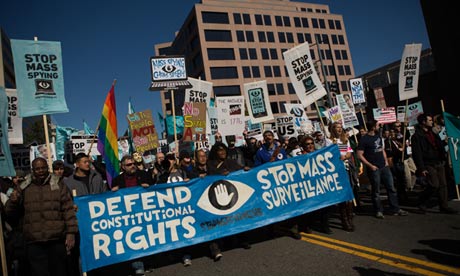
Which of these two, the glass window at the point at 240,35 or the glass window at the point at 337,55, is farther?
the glass window at the point at 337,55

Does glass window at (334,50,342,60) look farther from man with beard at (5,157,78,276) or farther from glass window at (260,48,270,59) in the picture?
man with beard at (5,157,78,276)

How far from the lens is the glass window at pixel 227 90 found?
50312 millimetres

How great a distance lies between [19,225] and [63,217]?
1.95 ft

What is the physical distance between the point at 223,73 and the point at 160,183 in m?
47.6

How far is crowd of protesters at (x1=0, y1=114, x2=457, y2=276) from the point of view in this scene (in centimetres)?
383

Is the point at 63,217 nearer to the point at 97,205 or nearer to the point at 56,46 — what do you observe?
the point at 97,205

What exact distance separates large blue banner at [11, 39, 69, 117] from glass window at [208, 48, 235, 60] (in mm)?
46918

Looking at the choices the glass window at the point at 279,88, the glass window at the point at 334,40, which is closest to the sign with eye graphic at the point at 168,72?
the glass window at the point at 279,88

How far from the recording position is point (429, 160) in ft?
20.2

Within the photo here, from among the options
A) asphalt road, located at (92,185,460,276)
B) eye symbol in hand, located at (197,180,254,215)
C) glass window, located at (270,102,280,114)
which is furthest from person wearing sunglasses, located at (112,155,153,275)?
glass window, located at (270,102,280,114)

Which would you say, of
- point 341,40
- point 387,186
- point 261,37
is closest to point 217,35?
point 261,37

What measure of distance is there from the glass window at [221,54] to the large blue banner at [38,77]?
4692cm

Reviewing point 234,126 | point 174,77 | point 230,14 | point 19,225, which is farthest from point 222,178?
point 230,14

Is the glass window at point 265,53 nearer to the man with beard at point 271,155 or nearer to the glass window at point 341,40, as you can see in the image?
the glass window at point 341,40
